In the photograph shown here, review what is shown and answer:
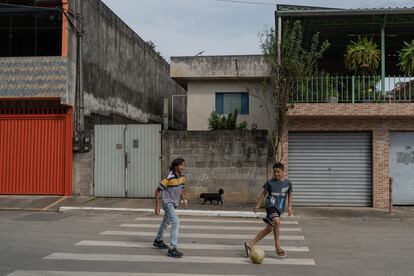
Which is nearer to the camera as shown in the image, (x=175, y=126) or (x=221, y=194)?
(x=221, y=194)

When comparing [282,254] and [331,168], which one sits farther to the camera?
[331,168]

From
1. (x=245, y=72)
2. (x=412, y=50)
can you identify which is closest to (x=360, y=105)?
(x=412, y=50)

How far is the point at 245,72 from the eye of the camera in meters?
19.7

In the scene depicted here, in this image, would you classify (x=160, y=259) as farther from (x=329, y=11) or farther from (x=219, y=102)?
(x=219, y=102)

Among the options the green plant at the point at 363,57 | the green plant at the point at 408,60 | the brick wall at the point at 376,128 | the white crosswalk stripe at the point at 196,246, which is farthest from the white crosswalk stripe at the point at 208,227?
the green plant at the point at 408,60

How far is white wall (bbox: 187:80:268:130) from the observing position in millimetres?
20344

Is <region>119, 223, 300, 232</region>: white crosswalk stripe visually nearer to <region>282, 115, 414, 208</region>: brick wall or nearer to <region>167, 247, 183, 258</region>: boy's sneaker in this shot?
<region>167, 247, 183, 258</region>: boy's sneaker

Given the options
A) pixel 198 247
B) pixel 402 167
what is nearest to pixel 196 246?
pixel 198 247

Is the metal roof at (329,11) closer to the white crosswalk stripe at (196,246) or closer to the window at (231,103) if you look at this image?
the window at (231,103)

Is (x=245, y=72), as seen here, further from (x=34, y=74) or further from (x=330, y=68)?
(x=34, y=74)

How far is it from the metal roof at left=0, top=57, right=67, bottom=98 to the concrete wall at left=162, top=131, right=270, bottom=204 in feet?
14.8

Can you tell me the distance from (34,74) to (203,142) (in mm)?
6287

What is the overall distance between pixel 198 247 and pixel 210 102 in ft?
39.4

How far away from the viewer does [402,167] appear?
1700 cm
